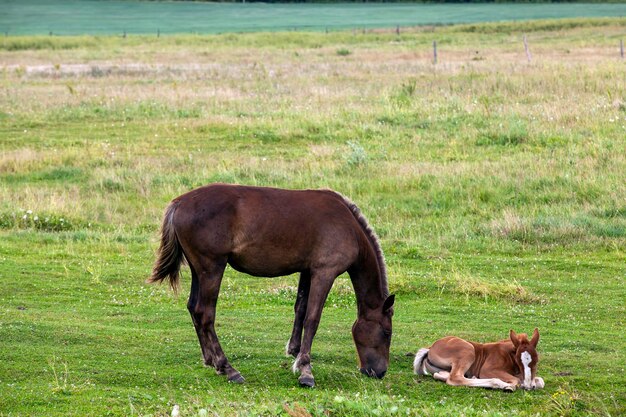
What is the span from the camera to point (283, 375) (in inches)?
387

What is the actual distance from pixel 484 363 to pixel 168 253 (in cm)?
359

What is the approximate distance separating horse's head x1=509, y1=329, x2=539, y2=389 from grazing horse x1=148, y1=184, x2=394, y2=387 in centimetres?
139

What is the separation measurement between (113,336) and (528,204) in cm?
1098

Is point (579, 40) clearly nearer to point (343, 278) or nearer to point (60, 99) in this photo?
point (60, 99)

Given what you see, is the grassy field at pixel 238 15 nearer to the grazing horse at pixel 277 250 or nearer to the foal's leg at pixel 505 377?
the grazing horse at pixel 277 250

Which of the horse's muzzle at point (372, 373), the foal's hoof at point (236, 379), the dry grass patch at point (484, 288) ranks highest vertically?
the foal's hoof at point (236, 379)

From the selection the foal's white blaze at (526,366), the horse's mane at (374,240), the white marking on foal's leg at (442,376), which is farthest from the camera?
the horse's mane at (374,240)

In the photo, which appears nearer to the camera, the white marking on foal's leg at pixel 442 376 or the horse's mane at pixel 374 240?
the white marking on foal's leg at pixel 442 376

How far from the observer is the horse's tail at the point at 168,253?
9969 mm

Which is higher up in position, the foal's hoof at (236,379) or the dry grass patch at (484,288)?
the foal's hoof at (236,379)

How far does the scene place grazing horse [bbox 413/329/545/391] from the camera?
941 cm

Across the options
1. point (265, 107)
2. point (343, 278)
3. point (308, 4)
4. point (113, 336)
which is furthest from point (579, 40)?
point (308, 4)

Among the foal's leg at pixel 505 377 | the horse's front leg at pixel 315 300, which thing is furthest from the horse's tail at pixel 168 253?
the foal's leg at pixel 505 377

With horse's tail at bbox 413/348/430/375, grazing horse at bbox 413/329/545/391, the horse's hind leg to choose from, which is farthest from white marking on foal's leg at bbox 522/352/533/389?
the horse's hind leg
